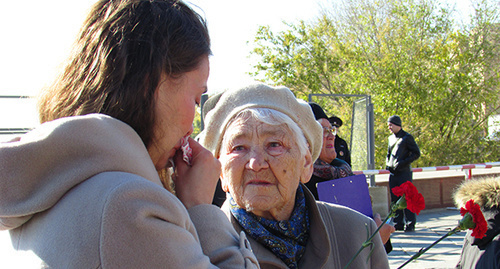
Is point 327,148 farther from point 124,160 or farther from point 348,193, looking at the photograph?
point 124,160

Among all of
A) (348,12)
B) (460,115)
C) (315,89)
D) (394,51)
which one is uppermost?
(348,12)

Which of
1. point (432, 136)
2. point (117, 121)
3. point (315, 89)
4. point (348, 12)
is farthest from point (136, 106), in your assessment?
point (348, 12)

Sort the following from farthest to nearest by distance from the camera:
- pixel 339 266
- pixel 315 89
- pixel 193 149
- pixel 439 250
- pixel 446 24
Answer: pixel 315 89
pixel 446 24
pixel 439 250
pixel 339 266
pixel 193 149

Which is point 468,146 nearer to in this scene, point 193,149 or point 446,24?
point 446,24

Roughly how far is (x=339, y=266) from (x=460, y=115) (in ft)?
50.3

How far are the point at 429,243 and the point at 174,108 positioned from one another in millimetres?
6886

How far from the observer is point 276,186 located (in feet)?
6.74

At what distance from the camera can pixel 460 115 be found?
51.2 feet

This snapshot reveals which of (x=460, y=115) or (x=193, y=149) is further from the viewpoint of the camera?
(x=460, y=115)

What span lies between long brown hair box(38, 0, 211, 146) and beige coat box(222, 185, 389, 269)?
1007 mm

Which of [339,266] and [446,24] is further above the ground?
[446,24]

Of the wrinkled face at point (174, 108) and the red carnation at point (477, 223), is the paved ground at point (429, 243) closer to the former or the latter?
the red carnation at point (477, 223)

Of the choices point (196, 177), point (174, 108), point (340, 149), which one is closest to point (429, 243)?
point (340, 149)

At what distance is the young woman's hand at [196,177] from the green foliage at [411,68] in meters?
14.1
